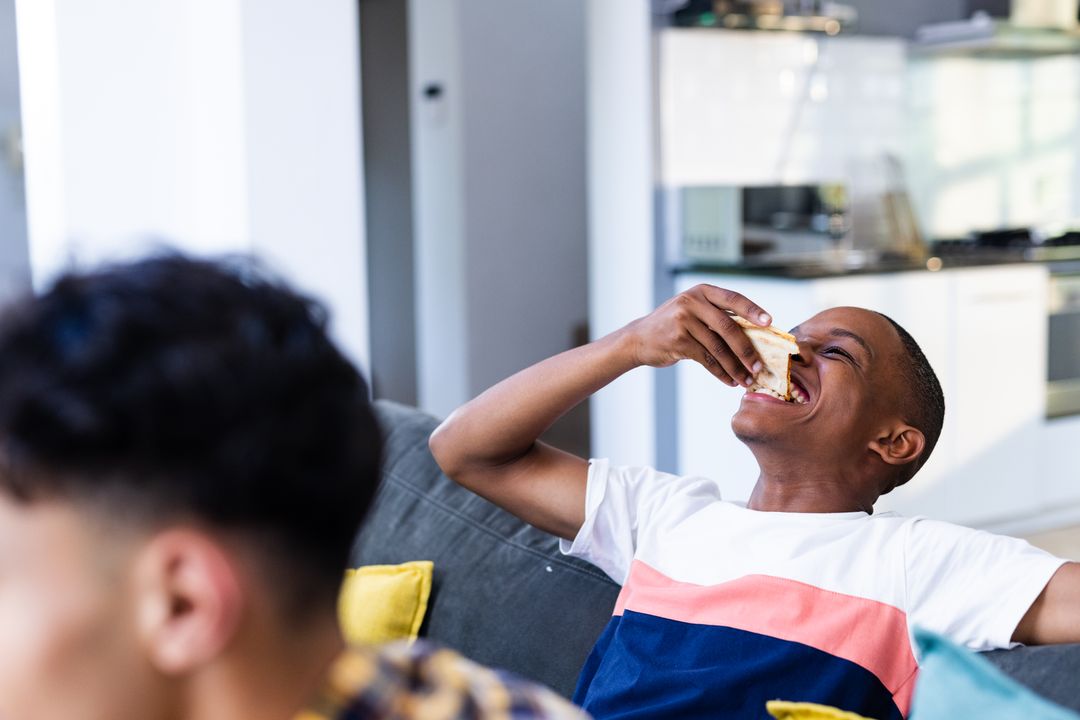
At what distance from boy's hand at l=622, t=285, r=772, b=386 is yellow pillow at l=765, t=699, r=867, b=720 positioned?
20.6 inches

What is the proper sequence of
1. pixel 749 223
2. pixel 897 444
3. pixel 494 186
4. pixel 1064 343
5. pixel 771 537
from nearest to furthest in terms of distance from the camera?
pixel 771 537 → pixel 897 444 → pixel 749 223 → pixel 1064 343 → pixel 494 186

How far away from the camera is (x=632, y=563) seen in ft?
5.28

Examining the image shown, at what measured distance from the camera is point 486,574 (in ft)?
6.16

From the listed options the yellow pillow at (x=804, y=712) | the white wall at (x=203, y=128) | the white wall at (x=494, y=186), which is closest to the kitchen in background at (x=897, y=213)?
the white wall at (x=494, y=186)

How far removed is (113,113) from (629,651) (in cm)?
229

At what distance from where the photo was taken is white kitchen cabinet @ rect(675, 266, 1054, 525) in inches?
168

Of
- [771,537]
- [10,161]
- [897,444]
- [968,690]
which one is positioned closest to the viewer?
[968,690]

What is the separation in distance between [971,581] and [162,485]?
98 centimetres

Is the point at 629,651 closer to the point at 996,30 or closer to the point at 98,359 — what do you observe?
the point at 98,359

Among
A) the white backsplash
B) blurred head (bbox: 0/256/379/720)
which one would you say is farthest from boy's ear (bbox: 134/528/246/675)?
the white backsplash

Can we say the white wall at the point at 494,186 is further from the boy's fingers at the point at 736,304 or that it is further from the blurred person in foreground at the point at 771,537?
the boy's fingers at the point at 736,304

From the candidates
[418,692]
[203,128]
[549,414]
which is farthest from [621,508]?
[203,128]

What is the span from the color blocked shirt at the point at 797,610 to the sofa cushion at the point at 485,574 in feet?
0.47

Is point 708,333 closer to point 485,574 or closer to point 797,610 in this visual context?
point 797,610
